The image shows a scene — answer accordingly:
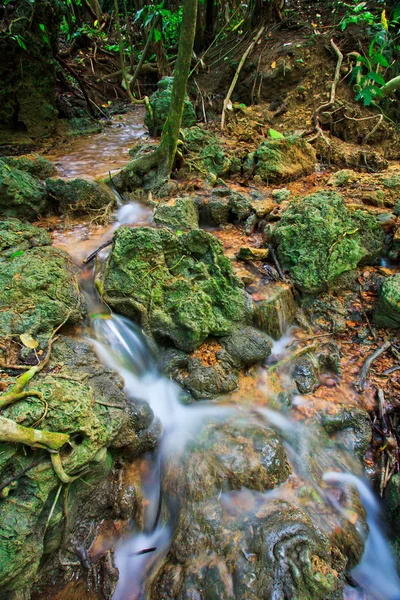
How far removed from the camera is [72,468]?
246 centimetres

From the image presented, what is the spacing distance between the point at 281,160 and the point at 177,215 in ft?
8.98

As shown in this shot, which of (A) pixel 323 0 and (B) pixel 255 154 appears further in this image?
(A) pixel 323 0

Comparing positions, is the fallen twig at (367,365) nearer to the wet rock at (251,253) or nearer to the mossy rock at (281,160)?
the wet rock at (251,253)

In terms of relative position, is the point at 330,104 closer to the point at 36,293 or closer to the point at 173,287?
the point at 173,287

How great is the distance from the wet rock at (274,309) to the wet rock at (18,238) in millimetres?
2955

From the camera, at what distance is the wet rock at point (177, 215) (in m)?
5.09

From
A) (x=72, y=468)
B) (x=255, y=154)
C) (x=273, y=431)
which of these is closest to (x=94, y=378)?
(x=72, y=468)

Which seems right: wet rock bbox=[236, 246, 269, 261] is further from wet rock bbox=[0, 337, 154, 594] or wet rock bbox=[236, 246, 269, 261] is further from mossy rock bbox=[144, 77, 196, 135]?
mossy rock bbox=[144, 77, 196, 135]

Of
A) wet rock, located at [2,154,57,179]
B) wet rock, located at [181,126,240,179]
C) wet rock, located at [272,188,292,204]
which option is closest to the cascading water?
wet rock, located at [272,188,292,204]

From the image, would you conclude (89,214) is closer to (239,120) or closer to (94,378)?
(94,378)

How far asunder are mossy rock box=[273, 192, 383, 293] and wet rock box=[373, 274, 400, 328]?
0.60 metres

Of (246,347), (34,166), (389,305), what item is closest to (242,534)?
(246,347)

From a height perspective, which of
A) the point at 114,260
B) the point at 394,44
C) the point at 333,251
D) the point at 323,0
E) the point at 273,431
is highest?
the point at 323,0

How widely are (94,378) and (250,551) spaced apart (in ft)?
6.42
